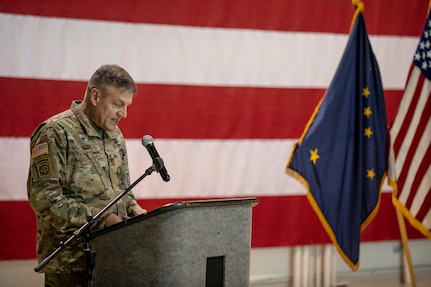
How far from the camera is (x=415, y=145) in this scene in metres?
3.76

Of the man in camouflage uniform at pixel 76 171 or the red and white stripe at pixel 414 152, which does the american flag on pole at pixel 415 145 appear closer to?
the red and white stripe at pixel 414 152

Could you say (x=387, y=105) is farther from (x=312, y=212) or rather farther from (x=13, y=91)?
(x=13, y=91)

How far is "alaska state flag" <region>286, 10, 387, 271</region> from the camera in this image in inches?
141

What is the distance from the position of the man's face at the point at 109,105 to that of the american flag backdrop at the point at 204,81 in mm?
1156

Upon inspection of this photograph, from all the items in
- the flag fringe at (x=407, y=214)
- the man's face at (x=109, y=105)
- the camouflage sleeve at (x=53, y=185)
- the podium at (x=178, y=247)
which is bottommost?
the podium at (x=178, y=247)

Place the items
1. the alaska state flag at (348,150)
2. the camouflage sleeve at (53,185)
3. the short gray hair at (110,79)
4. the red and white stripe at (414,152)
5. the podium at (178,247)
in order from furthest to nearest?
1. the red and white stripe at (414,152)
2. the alaska state flag at (348,150)
3. the short gray hair at (110,79)
4. the camouflage sleeve at (53,185)
5. the podium at (178,247)

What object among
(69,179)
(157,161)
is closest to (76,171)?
(69,179)

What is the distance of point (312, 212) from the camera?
4.01 meters

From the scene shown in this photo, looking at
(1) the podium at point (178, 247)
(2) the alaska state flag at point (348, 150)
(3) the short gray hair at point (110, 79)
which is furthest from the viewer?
(2) the alaska state flag at point (348, 150)

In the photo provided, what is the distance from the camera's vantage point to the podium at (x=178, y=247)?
193 cm

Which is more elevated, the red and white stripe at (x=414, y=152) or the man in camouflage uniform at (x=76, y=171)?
the red and white stripe at (x=414, y=152)

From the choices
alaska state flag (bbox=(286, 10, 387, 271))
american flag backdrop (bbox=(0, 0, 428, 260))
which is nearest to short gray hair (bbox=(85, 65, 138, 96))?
american flag backdrop (bbox=(0, 0, 428, 260))

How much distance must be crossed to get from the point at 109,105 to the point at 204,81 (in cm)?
146

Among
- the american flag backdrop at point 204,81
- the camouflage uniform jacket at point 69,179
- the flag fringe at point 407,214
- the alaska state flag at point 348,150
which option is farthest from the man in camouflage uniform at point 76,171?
the flag fringe at point 407,214
